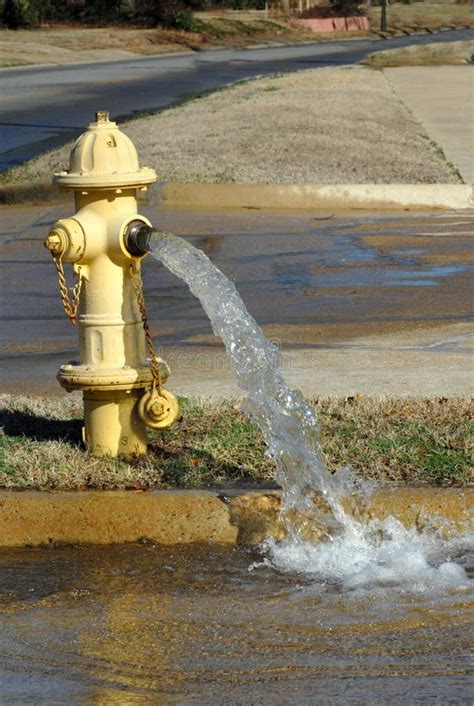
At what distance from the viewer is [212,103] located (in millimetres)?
25297

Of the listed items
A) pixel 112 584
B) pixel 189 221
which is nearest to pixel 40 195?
pixel 189 221

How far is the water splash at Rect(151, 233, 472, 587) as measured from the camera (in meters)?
5.09

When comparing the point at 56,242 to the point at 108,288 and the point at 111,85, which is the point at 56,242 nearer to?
the point at 108,288

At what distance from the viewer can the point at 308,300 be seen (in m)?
10.2

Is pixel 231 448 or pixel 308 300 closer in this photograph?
pixel 231 448

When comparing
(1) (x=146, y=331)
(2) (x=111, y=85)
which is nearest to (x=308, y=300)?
(1) (x=146, y=331)

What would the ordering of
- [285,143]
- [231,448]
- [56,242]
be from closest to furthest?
1. [56,242]
2. [231,448]
3. [285,143]

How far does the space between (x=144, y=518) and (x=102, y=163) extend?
54.0 inches

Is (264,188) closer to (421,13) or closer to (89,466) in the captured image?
(89,466)

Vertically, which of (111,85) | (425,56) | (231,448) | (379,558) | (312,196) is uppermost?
(231,448)

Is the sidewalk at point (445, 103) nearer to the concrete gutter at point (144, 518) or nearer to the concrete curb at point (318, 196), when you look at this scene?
the concrete curb at point (318, 196)

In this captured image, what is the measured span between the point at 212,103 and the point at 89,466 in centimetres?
2023

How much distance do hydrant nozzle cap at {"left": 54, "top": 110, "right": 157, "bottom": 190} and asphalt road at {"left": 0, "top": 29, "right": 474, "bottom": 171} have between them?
13271 millimetres

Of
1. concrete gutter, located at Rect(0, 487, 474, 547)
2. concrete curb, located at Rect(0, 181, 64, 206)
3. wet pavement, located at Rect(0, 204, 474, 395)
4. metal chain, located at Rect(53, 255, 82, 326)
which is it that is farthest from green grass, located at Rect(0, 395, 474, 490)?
concrete curb, located at Rect(0, 181, 64, 206)
